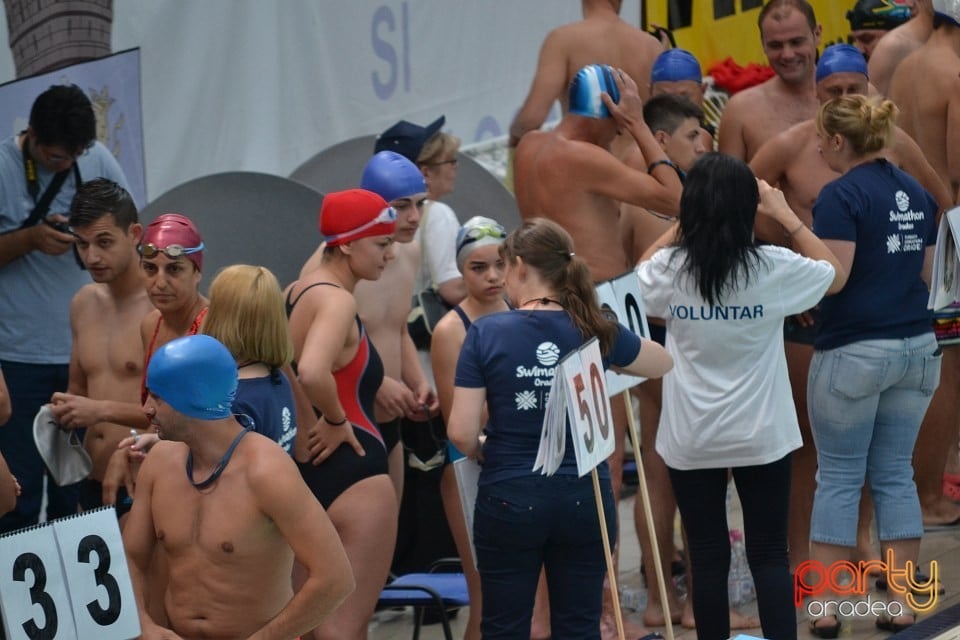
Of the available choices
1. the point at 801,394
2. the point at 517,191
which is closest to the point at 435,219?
the point at 517,191

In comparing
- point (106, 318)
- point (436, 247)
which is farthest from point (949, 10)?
point (106, 318)

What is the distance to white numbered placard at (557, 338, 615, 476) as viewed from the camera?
3.99 metres

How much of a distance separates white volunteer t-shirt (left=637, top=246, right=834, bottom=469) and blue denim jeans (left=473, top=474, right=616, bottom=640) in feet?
2.02

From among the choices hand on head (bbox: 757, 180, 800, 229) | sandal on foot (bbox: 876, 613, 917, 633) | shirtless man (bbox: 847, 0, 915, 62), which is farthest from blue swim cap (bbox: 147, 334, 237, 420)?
shirtless man (bbox: 847, 0, 915, 62)

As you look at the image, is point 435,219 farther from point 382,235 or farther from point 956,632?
point 956,632

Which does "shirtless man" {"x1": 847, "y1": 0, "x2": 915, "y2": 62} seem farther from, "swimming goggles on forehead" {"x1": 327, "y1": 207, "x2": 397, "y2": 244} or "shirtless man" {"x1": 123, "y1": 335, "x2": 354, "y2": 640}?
"shirtless man" {"x1": 123, "y1": 335, "x2": 354, "y2": 640}

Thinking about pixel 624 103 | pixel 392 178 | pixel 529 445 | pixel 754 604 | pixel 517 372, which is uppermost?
pixel 624 103

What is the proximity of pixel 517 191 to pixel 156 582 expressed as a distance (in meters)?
2.86

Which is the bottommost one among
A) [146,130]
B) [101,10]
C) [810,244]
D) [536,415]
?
[536,415]

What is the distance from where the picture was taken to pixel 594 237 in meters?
5.98

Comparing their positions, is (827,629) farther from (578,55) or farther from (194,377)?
(194,377)

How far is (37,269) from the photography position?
5.78 meters

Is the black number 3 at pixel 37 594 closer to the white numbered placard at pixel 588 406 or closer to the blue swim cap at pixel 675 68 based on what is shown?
the white numbered placard at pixel 588 406

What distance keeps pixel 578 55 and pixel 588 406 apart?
3185mm
